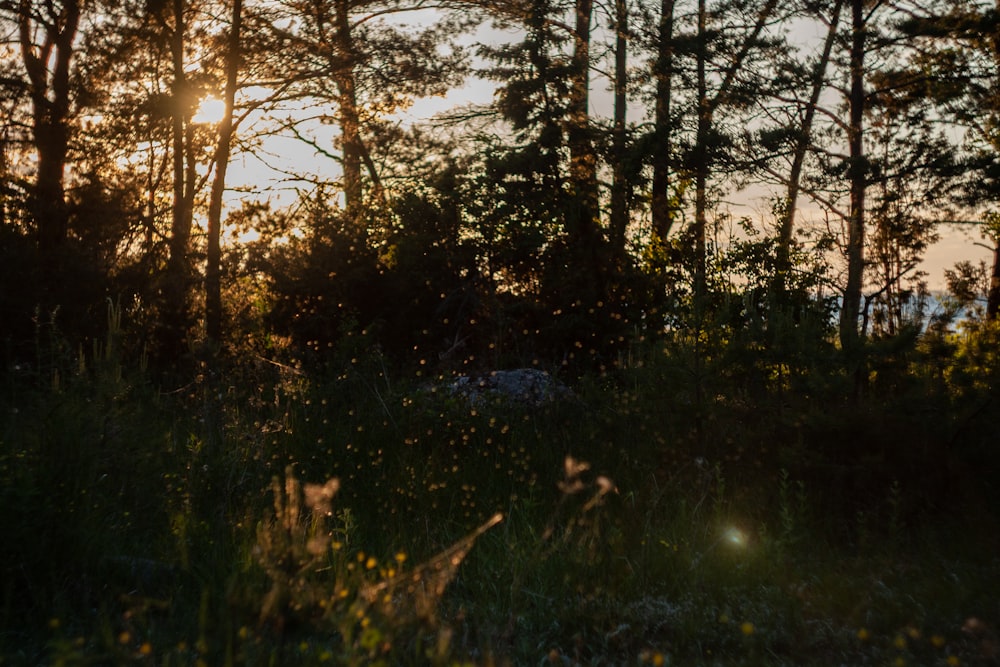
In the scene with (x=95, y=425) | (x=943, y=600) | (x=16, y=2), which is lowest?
(x=943, y=600)

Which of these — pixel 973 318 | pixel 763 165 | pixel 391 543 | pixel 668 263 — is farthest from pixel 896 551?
pixel 763 165

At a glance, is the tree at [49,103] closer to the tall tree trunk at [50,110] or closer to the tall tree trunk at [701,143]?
the tall tree trunk at [50,110]

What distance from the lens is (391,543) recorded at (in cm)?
468

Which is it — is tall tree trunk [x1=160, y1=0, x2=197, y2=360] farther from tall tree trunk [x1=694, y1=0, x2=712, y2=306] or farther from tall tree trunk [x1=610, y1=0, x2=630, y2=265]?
tall tree trunk [x1=694, y1=0, x2=712, y2=306]

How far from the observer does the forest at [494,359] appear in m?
3.81

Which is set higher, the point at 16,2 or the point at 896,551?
the point at 16,2

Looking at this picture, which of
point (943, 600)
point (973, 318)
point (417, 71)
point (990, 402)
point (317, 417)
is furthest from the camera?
point (417, 71)

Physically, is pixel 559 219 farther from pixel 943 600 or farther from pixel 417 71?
pixel 943 600

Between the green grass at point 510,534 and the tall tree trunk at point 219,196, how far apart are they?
19.3ft

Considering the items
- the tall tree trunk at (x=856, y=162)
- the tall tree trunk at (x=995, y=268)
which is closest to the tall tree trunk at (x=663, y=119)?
the tall tree trunk at (x=856, y=162)

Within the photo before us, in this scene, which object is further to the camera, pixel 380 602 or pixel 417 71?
pixel 417 71

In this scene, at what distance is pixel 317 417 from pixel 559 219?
649 cm

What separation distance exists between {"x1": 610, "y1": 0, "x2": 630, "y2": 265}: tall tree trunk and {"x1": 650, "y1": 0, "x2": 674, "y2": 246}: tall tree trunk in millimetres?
544

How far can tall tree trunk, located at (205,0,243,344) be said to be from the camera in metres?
12.5
